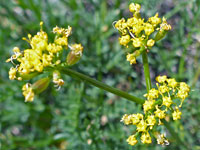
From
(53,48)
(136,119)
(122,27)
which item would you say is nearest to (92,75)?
(122,27)

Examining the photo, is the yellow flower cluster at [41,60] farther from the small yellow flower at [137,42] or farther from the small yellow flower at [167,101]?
the small yellow flower at [167,101]

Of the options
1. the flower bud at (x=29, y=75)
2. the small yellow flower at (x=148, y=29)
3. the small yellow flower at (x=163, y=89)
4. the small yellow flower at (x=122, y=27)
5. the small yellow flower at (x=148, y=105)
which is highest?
the small yellow flower at (x=122, y=27)

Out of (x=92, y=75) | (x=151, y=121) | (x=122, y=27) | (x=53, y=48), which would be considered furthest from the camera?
(x=92, y=75)

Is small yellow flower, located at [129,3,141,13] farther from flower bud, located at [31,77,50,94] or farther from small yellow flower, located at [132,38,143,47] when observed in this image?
flower bud, located at [31,77,50,94]

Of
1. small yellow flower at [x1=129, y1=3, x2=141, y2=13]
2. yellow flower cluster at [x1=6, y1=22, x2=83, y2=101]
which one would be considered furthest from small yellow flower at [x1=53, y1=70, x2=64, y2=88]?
small yellow flower at [x1=129, y1=3, x2=141, y2=13]

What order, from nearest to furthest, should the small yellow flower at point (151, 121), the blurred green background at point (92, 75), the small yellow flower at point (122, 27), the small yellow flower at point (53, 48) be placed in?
the small yellow flower at point (151, 121) < the small yellow flower at point (53, 48) < the small yellow flower at point (122, 27) < the blurred green background at point (92, 75)

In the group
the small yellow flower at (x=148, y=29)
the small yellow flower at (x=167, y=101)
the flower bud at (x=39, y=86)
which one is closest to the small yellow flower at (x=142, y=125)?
the small yellow flower at (x=167, y=101)

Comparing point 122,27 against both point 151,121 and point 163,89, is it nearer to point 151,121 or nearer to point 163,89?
point 163,89

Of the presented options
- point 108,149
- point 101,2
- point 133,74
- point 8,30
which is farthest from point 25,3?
point 108,149
